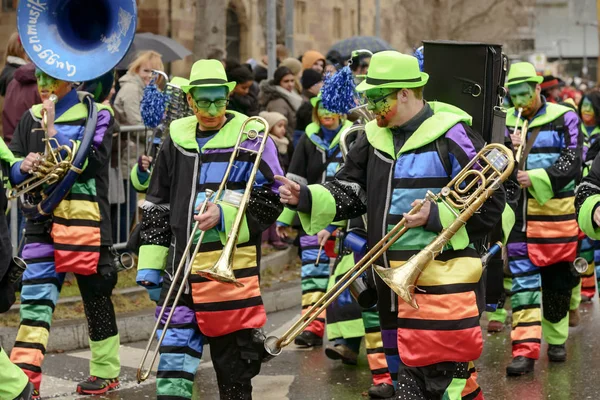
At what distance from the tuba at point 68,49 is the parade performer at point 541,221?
2.64 metres

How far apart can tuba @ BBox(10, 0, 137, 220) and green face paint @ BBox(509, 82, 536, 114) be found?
2.59m

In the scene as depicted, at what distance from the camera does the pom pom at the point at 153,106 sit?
862 cm

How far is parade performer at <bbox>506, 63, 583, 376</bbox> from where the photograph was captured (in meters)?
8.46

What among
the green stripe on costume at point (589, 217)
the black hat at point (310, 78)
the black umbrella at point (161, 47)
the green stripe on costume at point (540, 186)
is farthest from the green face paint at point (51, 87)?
the black umbrella at point (161, 47)

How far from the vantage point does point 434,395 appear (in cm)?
577

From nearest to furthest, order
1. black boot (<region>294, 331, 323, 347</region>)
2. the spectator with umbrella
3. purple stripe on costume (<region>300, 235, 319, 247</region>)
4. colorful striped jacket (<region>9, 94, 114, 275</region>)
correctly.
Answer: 1. colorful striped jacket (<region>9, 94, 114, 275</region>)
2. black boot (<region>294, 331, 323, 347</region>)
3. purple stripe on costume (<region>300, 235, 319, 247</region>)
4. the spectator with umbrella

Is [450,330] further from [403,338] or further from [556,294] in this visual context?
[556,294]

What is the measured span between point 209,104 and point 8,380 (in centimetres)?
169

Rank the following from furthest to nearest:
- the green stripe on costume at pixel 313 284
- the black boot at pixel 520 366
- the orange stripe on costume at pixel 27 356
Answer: the green stripe on costume at pixel 313 284, the black boot at pixel 520 366, the orange stripe on costume at pixel 27 356

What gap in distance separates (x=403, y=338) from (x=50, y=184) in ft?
8.69

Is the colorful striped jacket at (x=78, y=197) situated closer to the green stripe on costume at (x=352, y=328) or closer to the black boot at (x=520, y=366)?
the green stripe on costume at (x=352, y=328)

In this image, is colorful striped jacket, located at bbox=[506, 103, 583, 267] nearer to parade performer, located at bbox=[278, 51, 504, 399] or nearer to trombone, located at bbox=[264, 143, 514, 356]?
parade performer, located at bbox=[278, 51, 504, 399]

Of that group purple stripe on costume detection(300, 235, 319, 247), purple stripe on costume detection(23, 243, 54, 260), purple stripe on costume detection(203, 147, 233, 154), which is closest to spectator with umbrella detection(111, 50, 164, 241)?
purple stripe on costume detection(300, 235, 319, 247)

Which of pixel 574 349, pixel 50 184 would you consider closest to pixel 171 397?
pixel 50 184
